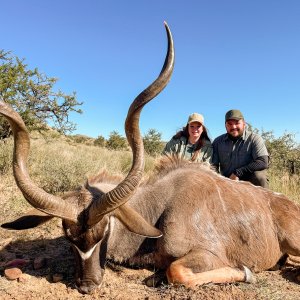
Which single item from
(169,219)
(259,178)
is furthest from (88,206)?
(259,178)

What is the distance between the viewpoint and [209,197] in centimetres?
420

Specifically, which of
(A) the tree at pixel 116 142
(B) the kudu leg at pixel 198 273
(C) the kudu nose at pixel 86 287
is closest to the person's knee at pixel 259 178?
(B) the kudu leg at pixel 198 273

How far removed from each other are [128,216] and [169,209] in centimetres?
62

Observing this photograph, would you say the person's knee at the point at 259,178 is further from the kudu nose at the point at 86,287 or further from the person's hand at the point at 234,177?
the kudu nose at the point at 86,287

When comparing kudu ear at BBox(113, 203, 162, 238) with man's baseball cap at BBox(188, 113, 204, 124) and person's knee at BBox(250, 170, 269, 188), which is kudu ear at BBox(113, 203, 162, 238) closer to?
man's baseball cap at BBox(188, 113, 204, 124)

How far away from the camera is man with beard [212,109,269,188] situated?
19.5ft

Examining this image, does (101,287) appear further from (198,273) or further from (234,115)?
(234,115)

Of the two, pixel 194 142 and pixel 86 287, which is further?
pixel 194 142

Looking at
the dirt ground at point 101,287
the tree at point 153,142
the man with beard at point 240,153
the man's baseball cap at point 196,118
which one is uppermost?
the tree at point 153,142

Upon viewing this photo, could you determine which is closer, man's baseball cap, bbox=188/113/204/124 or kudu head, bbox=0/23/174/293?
kudu head, bbox=0/23/174/293

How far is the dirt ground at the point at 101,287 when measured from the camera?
338cm

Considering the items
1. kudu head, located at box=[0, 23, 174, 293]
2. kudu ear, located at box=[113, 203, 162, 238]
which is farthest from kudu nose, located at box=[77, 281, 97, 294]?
kudu ear, located at box=[113, 203, 162, 238]

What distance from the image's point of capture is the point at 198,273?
3.63 meters

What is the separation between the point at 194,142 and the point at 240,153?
81 cm
